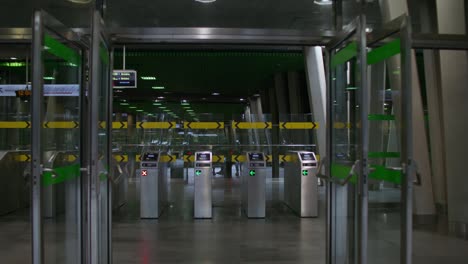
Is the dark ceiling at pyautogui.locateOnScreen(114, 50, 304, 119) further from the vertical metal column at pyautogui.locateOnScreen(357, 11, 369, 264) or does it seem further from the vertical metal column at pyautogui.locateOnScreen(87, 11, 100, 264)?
the vertical metal column at pyautogui.locateOnScreen(357, 11, 369, 264)

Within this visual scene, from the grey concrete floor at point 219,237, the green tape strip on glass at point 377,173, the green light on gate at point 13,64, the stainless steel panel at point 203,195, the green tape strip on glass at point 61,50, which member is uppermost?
the green light on gate at point 13,64

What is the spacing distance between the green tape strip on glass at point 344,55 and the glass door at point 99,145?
195 cm

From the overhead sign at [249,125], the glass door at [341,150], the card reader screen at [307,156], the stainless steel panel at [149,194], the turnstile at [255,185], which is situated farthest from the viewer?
the overhead sign at [249,125]

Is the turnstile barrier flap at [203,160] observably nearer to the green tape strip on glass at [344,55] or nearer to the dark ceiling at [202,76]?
the dark ceiling at [202,76]

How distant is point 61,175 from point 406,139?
2551 mm

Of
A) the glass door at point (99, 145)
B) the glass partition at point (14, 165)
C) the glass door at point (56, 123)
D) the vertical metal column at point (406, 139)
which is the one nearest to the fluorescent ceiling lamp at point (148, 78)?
the glass partition at point (14, 165)

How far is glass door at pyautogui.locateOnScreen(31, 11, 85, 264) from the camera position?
3.11 meters

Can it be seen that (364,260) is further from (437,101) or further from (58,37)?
(437,101)

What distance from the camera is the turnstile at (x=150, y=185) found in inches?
310

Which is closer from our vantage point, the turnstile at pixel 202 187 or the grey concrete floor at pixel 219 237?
the grey concrete floor at pixel 219 237

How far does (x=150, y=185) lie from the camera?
802 centimetres

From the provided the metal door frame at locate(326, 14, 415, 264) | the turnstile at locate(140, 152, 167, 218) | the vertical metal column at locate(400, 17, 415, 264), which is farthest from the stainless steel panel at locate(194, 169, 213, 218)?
the vertical metal column at locate(400, 17, 415, 264)

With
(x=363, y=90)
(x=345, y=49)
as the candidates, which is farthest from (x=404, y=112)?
(x=345, y=49)

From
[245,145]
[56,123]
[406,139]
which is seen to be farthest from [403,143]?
[245,145]
